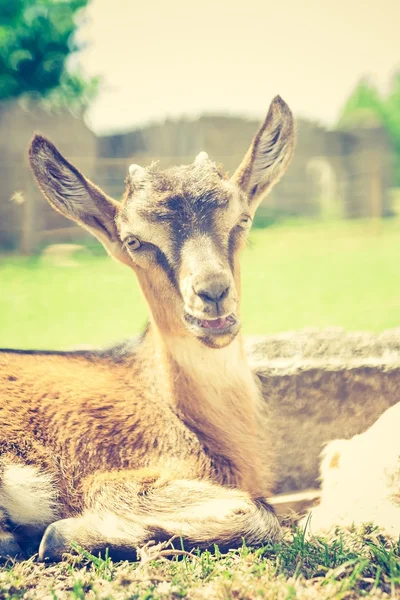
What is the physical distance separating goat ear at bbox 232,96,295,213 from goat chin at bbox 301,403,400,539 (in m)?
1.70

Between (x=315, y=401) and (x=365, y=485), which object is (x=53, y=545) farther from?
(x=315, y=401)

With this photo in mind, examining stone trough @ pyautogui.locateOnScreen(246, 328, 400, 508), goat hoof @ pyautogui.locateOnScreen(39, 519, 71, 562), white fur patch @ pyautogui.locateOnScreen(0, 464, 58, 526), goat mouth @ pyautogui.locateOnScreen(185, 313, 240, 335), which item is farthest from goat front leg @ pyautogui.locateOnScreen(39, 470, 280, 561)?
stone trough @ pyautogui.locateOnScreen(246, 328, 400, 508)

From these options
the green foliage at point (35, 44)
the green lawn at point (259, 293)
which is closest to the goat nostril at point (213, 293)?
the green lawn at point (259, 293)

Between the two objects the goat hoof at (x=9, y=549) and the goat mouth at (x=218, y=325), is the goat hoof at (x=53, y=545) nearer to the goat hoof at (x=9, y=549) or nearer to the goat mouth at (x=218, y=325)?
the goat hoof at (x=9, y=549)

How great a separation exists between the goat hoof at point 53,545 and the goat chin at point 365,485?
1361mm

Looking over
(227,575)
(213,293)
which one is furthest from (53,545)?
(213,293)

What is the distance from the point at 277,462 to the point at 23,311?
9756 mm

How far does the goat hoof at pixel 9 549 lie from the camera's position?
11.6 feet

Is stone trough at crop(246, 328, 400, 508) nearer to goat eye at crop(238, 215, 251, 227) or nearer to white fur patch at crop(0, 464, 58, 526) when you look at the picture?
goat eye at crop(238, 215, 251, 227)

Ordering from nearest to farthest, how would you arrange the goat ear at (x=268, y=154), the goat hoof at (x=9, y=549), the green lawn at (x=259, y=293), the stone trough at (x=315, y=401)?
the goat hoof at (x=9, y=549) < the goat ear at (x=268, y=154) < the stone trough at (x=315, y=401) < the green lawn at (x=259, y=293)

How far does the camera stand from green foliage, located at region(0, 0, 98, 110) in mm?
30094

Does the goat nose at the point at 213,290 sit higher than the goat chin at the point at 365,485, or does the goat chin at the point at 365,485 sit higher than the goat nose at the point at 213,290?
the goat nose at the point at 213,290

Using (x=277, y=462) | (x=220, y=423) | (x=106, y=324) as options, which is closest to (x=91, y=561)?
(x=220, y=423)

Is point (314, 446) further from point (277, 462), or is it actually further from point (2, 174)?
point (2, 174)
